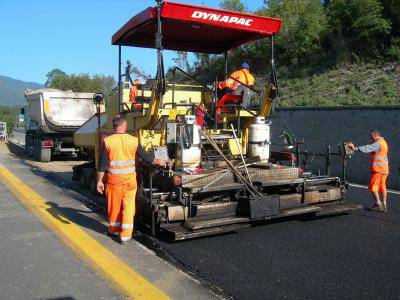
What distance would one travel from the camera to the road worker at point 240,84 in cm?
748

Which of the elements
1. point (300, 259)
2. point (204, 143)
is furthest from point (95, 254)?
point (204, 143)

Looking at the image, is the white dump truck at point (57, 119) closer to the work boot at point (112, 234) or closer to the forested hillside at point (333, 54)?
the forested hillside at point (333, 54)

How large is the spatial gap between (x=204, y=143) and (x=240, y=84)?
129cm

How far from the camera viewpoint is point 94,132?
8.72 metres

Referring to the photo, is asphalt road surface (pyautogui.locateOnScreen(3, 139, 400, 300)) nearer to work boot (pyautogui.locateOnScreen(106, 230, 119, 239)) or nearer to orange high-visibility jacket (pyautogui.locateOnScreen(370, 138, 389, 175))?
work boot (pyautogui.locateOnScreen(106, 230, 119, 239))

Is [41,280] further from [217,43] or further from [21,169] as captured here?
[21,169]

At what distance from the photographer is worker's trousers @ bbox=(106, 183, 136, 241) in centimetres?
545

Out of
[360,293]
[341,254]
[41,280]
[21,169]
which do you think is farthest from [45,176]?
[360,293]

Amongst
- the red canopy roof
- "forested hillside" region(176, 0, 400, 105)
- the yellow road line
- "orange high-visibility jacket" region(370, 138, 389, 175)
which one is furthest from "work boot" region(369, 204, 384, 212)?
"forested hillside" region(176, 0, 400, 105)

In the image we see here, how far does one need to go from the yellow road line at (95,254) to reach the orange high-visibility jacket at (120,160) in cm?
81

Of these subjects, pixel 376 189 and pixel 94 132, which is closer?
pixel 376 189

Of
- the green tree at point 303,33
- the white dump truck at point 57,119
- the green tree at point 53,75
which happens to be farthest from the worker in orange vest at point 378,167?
the green tree at point 53,75

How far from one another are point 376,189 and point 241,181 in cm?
279

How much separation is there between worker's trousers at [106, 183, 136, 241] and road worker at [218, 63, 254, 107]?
275cm
